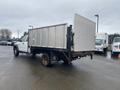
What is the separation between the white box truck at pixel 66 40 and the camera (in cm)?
911

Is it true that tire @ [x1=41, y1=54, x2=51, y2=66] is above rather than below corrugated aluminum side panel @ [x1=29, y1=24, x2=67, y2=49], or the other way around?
below

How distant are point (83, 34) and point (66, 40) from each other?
1222 mm

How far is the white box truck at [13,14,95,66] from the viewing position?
911 centimetres

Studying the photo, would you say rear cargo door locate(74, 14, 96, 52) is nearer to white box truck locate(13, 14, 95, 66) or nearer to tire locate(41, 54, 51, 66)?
white box truck locate(13, 14, 95, 66)

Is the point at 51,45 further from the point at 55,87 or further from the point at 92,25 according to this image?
the point at 55,87

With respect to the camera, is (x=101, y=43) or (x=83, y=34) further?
(x=101, y=43)

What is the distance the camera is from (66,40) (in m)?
9.23

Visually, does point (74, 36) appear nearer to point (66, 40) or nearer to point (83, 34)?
point (66, 40)

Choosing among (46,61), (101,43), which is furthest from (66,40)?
(101,43)

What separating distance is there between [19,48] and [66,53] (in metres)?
7.87

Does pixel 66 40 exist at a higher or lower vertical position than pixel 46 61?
higher

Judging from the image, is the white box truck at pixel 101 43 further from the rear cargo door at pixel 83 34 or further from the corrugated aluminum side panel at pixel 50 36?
the corrugated aluminum side panel at pixel 50 36

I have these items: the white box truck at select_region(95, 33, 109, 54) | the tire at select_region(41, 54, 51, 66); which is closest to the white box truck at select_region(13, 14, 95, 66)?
the tire at select_region(41, 54, 51, 66)

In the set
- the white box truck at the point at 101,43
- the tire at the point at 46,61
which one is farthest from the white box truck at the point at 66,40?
the white box truck at the point at 101,43
